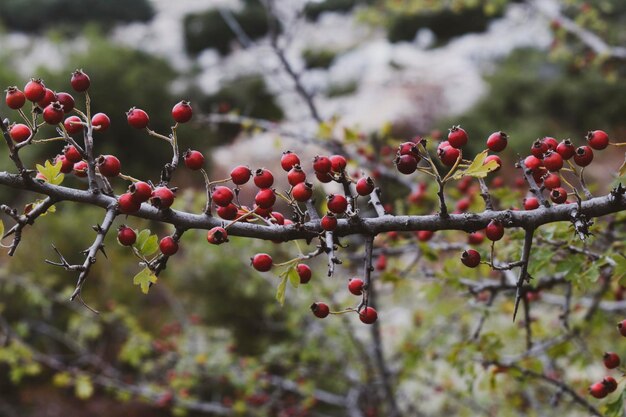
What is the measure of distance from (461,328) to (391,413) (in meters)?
1.56

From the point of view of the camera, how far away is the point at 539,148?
1.40 metres

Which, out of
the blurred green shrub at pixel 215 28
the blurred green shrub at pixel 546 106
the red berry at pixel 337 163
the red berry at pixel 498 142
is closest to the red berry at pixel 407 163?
the red berry at pixel 337 163

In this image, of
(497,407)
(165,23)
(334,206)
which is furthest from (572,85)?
(165,23)

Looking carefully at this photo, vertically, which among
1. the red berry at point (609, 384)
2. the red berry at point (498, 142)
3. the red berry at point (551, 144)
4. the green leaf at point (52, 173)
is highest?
the red berry at point (551, 144)

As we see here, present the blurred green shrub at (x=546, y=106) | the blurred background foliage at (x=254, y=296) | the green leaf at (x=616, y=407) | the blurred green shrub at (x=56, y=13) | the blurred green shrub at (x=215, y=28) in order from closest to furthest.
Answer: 1. the green leaf at (x=616, y=407)
2. the blurred background foliage at (x=254, y=296)
3. the blurred green shrub at (x=546, y=106)
4. the blurred green shrub at (x=215, y=28)
5. the blurred green shrub at (x=56, y=13)

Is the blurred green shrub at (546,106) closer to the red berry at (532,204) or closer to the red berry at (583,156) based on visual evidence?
the red berry at (532,204)

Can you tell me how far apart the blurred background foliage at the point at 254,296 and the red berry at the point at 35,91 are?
5.13ft

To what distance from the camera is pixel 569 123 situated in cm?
1533

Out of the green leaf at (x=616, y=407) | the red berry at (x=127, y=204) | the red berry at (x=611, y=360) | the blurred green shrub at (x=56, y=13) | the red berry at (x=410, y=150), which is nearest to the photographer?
the red berry at (x=127, y=204)

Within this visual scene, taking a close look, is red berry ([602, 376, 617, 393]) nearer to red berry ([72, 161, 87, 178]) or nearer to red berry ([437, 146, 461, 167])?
red berry ([437, 146, 461, 167])

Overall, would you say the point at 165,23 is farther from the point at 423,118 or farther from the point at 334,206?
the point at 334,206

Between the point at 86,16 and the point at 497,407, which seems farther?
the point at 86,16

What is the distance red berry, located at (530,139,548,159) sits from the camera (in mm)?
1393

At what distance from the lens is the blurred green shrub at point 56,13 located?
92.8 feet
